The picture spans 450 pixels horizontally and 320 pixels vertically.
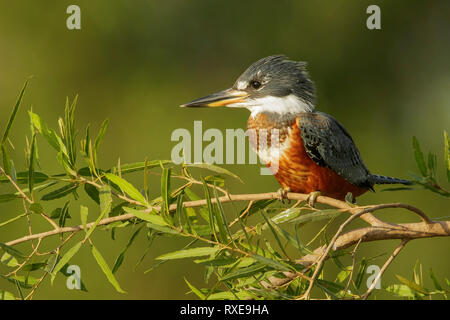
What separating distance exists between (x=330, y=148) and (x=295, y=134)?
0.16 meters

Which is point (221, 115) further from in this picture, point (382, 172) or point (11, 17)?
point (11, 17)

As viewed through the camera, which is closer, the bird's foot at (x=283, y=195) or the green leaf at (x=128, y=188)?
the green leaf at (x=128, y=188)

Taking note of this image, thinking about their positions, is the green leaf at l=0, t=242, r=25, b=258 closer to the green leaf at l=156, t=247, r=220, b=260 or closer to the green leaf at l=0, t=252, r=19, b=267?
the green leaf at l=0, t=252, r=19, b=267

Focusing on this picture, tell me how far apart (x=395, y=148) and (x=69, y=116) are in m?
2.64

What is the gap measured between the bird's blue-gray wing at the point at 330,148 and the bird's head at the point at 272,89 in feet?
0.42

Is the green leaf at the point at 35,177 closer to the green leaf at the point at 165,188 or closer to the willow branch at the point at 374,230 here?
the willow branch at the point at 374,230

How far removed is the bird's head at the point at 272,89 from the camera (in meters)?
2.50

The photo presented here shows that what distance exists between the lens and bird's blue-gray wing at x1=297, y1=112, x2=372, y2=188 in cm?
232

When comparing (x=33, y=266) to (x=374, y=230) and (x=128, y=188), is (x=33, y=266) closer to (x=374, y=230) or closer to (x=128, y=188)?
(x=128, y=188)

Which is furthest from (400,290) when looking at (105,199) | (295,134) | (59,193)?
(295,134)

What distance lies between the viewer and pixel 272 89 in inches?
98.8

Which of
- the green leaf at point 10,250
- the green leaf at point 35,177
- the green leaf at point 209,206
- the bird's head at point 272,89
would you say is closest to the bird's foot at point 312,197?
the bird's head at point 272,89

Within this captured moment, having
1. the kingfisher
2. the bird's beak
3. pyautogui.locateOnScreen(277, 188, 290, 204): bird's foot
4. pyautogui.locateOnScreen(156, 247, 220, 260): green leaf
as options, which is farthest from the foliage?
the bird's beak

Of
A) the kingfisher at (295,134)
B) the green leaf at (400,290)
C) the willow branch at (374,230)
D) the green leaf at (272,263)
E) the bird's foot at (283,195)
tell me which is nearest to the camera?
the green leaf at (272,263)
